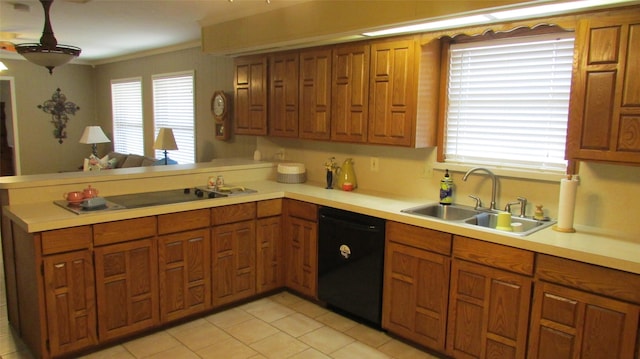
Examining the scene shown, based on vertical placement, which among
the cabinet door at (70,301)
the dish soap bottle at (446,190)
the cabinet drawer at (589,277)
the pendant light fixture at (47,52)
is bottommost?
the cabinet door at (70,301)

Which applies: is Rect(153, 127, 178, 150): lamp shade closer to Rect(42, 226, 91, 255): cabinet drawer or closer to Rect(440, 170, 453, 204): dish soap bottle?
Rect(42, 226, 91, 255): cabinet drawer

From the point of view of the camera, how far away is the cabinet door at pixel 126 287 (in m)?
2.79

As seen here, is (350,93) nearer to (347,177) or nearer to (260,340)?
(347,177)

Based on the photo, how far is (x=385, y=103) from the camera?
330 centimetres

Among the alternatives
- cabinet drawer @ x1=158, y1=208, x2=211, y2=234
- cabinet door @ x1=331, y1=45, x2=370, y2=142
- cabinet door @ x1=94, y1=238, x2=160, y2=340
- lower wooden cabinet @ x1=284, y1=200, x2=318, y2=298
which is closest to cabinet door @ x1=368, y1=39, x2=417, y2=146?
cabinet door @ x1=331, y1=45, x2=370, y2=142

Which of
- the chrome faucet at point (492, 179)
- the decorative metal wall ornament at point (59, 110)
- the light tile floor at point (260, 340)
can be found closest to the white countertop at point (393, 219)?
the chrome faucet at point (492, 179)

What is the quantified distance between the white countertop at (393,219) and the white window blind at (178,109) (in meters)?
2.76

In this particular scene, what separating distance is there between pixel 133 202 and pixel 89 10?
6.81 ft

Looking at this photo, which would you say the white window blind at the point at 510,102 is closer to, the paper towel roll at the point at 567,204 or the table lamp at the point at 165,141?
the paper towel roll at the point at 567,204

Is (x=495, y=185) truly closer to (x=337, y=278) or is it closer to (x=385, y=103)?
(x=385, y=103)

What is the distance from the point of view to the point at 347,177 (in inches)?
151

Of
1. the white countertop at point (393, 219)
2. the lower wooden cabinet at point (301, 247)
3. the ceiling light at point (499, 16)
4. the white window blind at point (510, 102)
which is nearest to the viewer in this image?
the white countertop at point (393, 219)

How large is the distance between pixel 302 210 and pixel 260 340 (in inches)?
40.5

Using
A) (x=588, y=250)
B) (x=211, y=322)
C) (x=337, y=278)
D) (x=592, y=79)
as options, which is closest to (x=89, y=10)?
(x=211, y=322)
